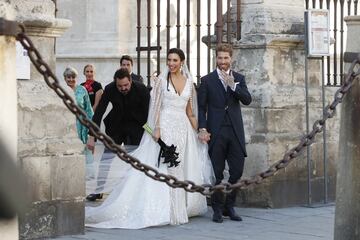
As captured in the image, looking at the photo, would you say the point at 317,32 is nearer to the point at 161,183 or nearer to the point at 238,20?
the point at 238,20

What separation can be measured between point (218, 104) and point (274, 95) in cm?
108

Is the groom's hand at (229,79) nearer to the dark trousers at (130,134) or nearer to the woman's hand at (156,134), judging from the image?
the woman's hand at (156,134)

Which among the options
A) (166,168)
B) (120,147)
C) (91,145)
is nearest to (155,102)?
(166,168)

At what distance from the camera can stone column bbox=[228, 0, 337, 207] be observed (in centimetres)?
1194

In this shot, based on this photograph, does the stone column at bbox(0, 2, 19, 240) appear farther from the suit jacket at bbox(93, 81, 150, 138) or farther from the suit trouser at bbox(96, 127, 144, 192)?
the suit jacket at bbox(93, 81, 150, 138)

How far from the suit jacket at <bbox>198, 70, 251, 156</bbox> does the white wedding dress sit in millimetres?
149

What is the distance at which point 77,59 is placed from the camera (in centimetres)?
1947

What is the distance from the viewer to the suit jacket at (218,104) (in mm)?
11086

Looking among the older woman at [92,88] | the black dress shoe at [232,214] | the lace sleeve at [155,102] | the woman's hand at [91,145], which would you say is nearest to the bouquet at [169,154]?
the lace sleeve at [155,102]

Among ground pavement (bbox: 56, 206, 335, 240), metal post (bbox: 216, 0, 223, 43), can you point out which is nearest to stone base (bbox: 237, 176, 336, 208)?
ground pavement (bbox: 56, 206, 335, 240)

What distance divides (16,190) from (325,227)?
5058mm

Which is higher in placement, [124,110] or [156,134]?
[124,110]

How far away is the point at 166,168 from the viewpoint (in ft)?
35.9

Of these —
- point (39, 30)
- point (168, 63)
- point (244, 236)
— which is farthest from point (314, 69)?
point (39, 30)
